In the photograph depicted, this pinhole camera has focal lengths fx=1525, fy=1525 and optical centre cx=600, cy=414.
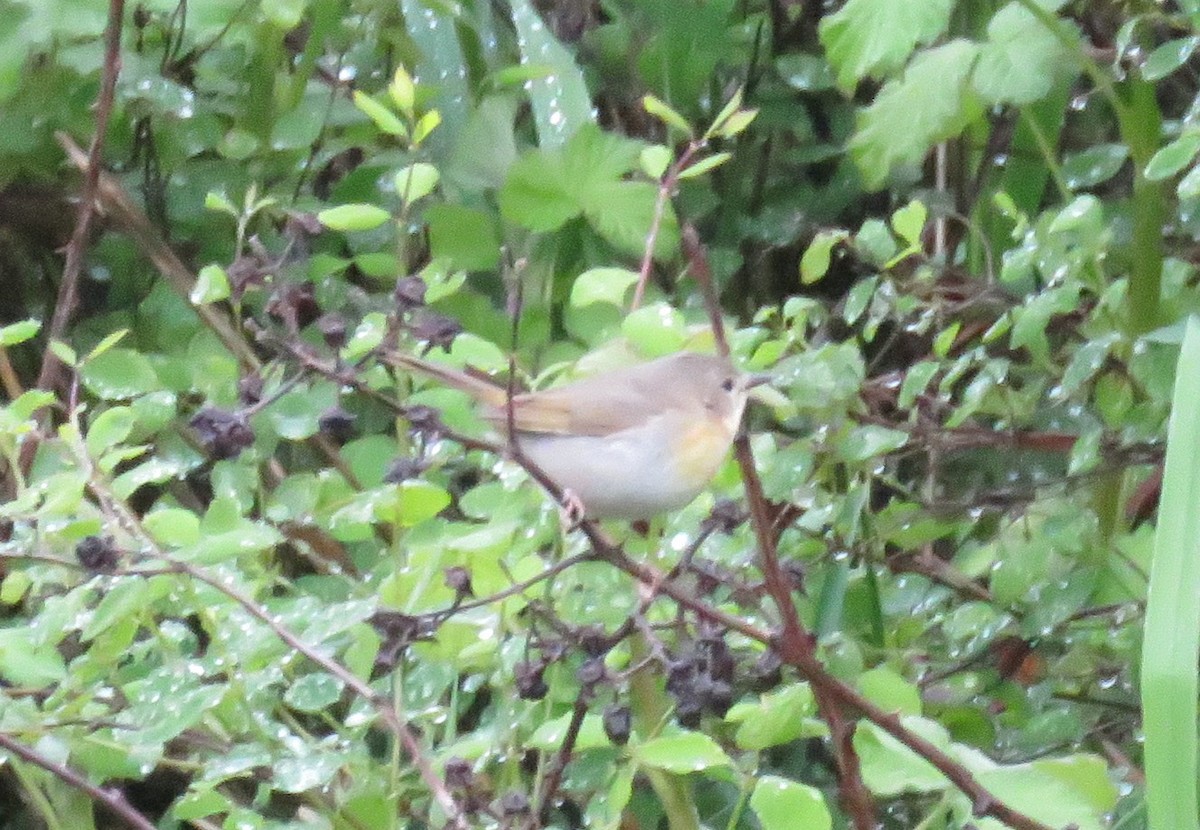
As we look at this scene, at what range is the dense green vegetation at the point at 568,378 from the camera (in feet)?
3.26

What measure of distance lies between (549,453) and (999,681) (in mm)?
485

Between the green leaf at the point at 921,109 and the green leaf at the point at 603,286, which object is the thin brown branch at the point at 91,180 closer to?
the green leaf at the point at 603,286

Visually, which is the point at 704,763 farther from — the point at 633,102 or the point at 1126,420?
the point at 633,102

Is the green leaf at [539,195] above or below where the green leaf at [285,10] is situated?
below

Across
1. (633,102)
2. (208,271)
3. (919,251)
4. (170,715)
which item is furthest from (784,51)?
(170,715)

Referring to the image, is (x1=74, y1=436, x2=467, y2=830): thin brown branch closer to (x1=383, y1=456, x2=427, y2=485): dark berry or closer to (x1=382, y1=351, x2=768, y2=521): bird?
(x1=383, y1=456, x2=427, y2=485): dark berry

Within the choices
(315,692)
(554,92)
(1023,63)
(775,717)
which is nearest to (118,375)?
(315,692)

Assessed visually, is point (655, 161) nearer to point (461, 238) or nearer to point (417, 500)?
point (417, 500)

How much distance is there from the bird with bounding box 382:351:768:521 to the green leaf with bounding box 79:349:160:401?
32 centimetres

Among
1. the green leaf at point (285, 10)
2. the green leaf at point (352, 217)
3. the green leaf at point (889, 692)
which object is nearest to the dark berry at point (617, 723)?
the green leaf at point (889, 692)

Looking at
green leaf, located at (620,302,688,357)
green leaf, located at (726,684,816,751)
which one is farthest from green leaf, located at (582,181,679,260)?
green leaf, located at (726,684,816,751)

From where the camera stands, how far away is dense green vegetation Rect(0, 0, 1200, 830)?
3.26 ft

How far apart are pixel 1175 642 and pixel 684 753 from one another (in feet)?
1.05

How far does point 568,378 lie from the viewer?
4.49ft
